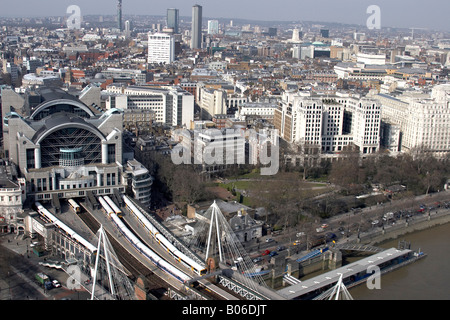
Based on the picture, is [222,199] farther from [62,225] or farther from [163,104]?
[163,104]

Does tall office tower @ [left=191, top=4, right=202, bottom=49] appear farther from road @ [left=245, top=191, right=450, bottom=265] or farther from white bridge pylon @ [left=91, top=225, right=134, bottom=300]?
white bridge pylon @ [left=91, top=225, right=134, bottom=300]

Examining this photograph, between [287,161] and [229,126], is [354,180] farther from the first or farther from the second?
[229,126]

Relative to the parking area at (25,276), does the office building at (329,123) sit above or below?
above

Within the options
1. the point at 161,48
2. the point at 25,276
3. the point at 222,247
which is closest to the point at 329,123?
the point at 222,247

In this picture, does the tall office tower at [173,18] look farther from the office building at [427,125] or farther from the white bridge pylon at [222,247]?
the white bridge pylon at [222,247]

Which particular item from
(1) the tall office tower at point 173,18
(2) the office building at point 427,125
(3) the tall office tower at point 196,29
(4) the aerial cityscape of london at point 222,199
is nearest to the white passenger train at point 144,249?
(4) the aerial cityscape of london at point 222,199

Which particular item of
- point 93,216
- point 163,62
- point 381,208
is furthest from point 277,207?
point 163,62
